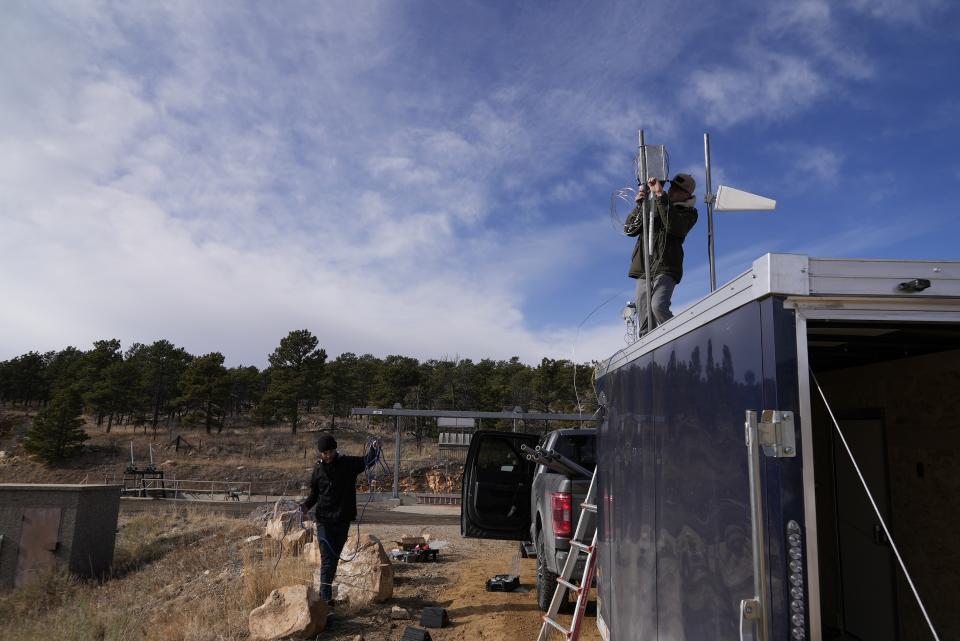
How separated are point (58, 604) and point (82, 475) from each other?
3234cm

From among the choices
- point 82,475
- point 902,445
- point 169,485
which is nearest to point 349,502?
point 902,445

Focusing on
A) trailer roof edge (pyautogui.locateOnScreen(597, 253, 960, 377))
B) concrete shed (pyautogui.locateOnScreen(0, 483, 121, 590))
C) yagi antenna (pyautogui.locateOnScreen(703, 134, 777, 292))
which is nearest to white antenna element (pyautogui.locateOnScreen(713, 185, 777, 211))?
yagi antenna (pyautogui.locateOnScreen(703, 134, 777, 292))

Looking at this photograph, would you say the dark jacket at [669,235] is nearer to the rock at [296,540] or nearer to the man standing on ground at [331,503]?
the man standing on ground at [331,503]

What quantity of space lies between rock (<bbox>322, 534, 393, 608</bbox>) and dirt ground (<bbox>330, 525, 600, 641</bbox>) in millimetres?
168

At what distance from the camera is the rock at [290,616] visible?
5.72m

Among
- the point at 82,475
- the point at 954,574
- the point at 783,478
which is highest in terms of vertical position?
the point at 783,478

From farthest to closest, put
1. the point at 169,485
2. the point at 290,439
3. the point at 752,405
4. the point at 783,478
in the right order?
the point at 290,439, the point at 169,485, the point at 752,405, the point at 783,478

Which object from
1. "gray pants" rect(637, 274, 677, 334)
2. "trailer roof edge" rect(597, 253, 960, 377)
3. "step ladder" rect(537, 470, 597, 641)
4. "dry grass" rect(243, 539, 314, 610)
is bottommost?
"dry grass" rect(243, 539, 314, 610)

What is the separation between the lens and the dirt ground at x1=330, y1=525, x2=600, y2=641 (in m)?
6.05

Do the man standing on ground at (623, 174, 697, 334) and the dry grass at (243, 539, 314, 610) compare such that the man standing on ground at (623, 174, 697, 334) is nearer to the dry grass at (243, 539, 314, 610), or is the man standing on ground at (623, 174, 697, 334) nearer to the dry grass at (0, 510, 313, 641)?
the dry grass at (0, 510, 313, 641)

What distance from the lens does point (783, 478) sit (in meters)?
2.16

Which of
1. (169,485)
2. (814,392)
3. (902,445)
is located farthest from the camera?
(169,485)

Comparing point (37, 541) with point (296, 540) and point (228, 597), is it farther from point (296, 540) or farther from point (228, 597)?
point (228, 597)

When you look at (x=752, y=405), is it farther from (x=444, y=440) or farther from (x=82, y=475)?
(x=82, y=475)
